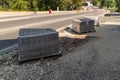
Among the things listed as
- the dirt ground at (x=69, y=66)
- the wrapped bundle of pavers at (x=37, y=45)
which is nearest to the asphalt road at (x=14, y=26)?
the dirt ground at (x=69, y=66)

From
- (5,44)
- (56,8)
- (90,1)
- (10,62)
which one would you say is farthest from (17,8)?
(90,1)

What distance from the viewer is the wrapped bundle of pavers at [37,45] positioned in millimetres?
6621

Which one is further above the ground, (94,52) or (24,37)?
(24,37)

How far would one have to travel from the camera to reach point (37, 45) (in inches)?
268

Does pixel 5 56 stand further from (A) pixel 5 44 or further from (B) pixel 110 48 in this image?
(B) pixel 110 48

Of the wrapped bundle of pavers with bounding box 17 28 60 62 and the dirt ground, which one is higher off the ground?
the wrapped bundle of pavers with bounding box 17 28 60 62

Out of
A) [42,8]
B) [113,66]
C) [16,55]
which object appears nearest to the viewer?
[113,66]

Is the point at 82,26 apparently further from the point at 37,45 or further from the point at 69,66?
the point at 69,66

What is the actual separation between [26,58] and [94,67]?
6.78 feet

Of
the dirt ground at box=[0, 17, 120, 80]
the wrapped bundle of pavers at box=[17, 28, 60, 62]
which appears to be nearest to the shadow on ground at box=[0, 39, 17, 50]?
the dirt ground at box=[0, 17, 120, 80]

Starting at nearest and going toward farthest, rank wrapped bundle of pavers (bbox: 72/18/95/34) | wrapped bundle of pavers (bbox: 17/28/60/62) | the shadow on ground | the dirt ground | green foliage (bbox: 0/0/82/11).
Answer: the dirt ground < wrapped bundle of pavers (bbox: 17/28/60/62) < the shadow on ground < wrapped bundle of pavers (bbox: 72/18/95/34) < green foliage (bbox: 0/0/82/11)

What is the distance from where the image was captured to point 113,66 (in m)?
6.39

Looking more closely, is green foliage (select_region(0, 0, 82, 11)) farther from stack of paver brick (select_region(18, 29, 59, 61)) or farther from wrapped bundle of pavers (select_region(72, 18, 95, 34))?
stack of paver brick (select_region(18, 29, 59, 61))

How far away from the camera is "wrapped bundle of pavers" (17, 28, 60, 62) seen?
21.7 ft
